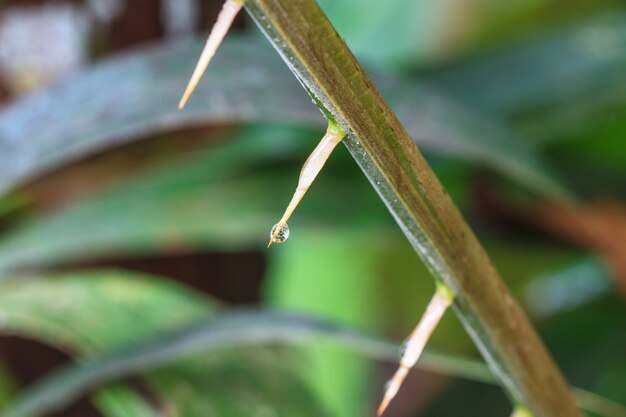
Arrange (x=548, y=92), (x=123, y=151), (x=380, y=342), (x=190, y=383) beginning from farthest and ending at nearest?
(x=123, y=151), (x=548, y=92), (x=190, y=383), (x=380, y=342)

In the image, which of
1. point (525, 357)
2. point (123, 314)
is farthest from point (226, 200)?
point (525, 357)

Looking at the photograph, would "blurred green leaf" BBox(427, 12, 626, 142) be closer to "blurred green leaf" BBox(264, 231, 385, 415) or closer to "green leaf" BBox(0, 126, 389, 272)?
"green leaf" BBox(0, 126, 389, 272)

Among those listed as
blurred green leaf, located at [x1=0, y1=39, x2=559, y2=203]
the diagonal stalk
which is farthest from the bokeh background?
the diagonal stalk

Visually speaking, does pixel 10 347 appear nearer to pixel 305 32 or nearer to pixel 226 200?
pixel 226 200

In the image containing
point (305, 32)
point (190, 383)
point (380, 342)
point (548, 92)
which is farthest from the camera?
point (548, 92)

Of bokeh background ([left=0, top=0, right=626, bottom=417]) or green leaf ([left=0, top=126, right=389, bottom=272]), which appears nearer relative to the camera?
bokeh background ([left=0, top=0, right=626, bottom=417])

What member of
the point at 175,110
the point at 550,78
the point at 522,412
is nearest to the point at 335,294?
the point at 550,78

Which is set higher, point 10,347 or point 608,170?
point 608,170
